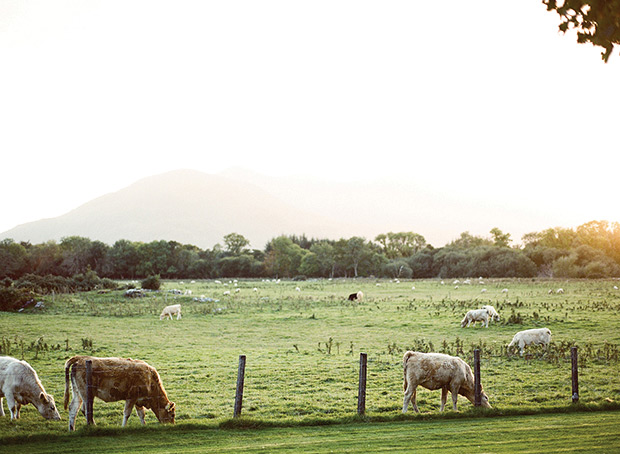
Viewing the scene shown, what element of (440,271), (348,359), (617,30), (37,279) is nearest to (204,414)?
(348,359)

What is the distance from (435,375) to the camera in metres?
12.8

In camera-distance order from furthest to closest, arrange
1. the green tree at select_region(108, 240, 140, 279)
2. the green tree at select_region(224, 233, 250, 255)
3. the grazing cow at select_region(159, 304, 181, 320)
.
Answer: the green tree at select_region(224, 233, 250, 255), the green tree at select_region(108, 240, 140, 279), the grazing cow at select_region(159, 304, 181, 320)

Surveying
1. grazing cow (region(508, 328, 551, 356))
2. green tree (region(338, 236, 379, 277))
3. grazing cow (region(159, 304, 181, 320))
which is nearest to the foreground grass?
grazing cow (region(508, 328, 551, 356))

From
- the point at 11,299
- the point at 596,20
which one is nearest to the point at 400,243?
the point at 11,299

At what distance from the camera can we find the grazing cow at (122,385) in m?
11.2

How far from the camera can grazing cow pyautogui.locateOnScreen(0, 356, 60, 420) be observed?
11.8m

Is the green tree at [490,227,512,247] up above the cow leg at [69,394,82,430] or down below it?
above

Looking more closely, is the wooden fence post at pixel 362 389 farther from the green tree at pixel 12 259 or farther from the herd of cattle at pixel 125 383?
the green tree at pixel 12 259

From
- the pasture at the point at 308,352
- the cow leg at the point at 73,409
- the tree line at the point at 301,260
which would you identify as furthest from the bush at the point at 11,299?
the tree line at the point at 301,260

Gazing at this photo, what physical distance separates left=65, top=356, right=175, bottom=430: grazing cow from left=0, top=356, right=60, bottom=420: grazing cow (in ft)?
2.70

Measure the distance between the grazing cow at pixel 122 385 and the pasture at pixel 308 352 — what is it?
1.64ft

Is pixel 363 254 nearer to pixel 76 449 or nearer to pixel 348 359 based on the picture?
pixel 348 359

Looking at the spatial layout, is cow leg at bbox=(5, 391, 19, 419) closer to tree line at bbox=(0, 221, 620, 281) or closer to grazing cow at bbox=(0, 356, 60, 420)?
grazing cow at bbox=(0, 356, 60, 420)

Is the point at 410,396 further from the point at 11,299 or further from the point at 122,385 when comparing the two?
the point at 11,299
